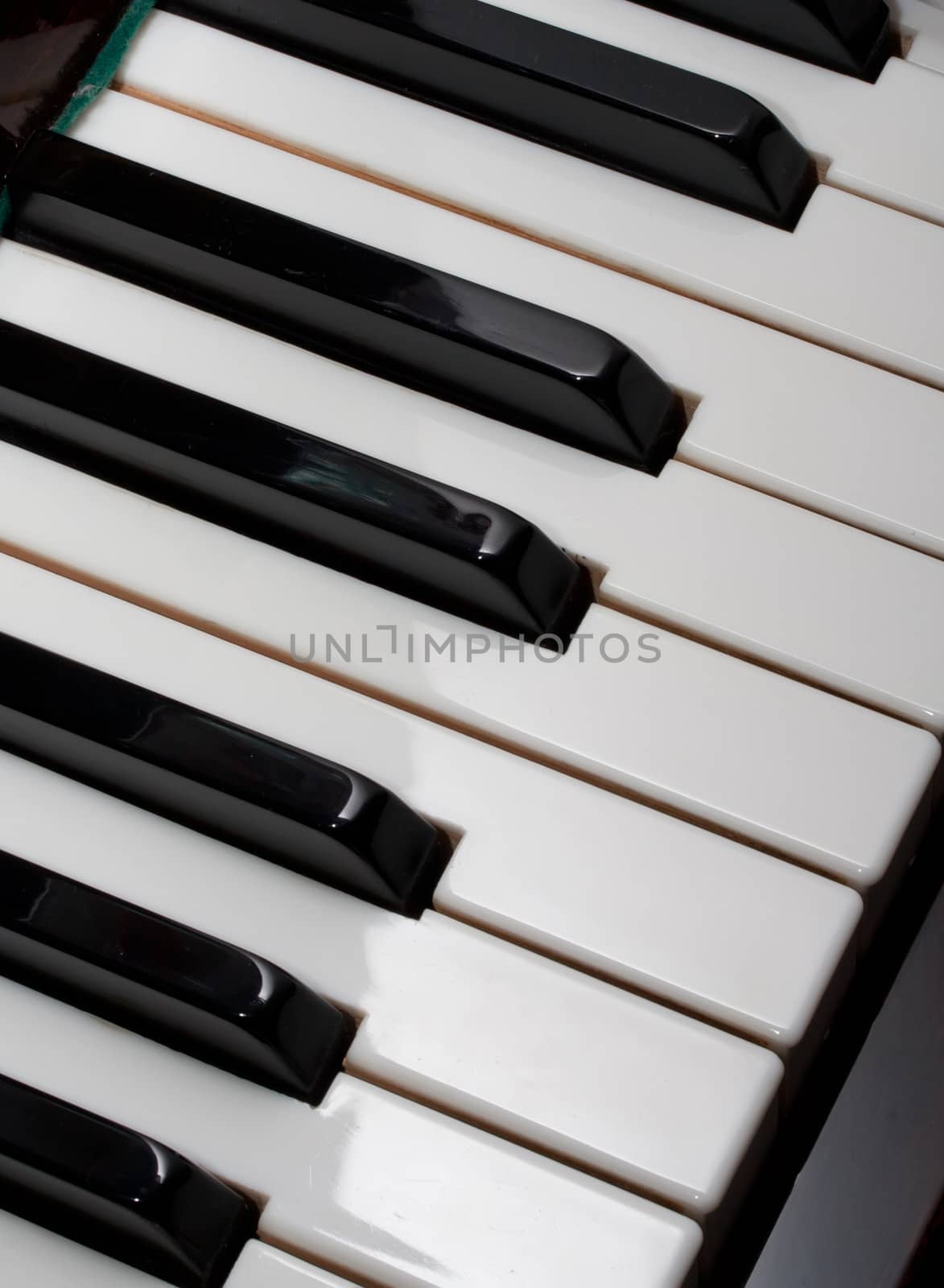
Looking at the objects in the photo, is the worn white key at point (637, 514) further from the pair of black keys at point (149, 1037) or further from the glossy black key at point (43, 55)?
the pair of black keys at point (149, 1037)

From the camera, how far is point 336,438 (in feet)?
2.96

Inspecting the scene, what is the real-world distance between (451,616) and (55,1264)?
1.29 feet

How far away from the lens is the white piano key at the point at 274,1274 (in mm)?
724

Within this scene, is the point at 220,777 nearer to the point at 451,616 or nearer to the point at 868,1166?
the point at 451,616

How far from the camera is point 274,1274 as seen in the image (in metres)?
0.73

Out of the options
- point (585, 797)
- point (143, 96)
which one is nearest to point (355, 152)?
point (143, 96)

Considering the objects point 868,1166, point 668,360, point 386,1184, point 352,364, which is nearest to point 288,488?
point 352,364

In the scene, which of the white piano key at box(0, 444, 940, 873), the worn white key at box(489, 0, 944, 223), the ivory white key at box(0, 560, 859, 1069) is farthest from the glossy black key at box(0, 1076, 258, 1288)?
the worn white key at box(489, 0, 944, 223)

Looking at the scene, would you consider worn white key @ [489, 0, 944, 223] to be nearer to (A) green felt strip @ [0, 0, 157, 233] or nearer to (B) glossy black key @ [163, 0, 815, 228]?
(B) glossy black key @ [163, 0, 815, 228]

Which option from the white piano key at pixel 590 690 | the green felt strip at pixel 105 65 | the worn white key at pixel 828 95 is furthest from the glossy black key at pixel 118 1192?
the worn white key at pixel 828 95

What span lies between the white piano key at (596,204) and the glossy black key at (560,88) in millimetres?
11

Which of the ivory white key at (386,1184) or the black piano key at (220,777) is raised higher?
the black piano key at (220,777)

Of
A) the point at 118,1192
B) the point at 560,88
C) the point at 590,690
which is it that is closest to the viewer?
the point at 118,1192

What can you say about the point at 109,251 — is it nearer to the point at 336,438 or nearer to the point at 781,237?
the point at 336,438
